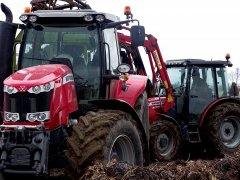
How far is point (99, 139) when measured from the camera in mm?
4715

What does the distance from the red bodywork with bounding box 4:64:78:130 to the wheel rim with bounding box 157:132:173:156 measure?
4400 millimetres

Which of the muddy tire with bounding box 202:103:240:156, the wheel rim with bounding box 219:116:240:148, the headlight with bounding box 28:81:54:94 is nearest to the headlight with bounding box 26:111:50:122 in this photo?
the headlight with bounding box 28:81:54:94

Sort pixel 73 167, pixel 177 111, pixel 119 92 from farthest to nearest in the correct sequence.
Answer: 1. pixel 177 111
2. pixel 119 92
3. pixel 73 167

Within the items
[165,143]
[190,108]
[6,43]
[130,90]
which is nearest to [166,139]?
[165,143]

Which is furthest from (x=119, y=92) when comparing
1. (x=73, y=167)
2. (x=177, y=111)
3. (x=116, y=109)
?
(x=177, y=111)

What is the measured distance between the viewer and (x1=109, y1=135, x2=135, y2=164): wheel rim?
5301mm

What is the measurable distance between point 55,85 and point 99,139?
874mm

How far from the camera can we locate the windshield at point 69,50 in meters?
5.82

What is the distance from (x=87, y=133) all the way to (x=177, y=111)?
616 centimetres

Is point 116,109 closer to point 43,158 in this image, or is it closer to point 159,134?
point 43,158

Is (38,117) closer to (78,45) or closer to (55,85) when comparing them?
(55,85)

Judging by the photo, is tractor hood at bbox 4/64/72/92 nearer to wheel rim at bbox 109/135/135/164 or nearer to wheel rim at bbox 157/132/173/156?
wheel rim at bbox 109/135/135/164

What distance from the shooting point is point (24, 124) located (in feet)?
16.4

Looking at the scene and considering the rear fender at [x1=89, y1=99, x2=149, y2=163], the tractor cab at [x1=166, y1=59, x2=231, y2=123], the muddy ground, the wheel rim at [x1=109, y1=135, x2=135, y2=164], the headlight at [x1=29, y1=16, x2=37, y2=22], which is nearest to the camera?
the muddy ground
